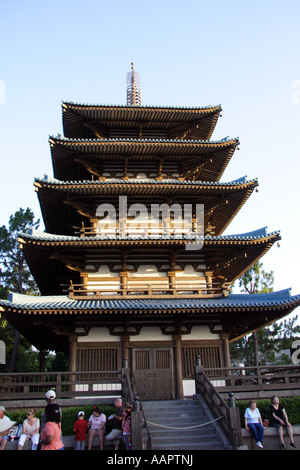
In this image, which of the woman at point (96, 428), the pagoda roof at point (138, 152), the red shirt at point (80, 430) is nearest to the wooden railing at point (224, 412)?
the woman at point (96, 428)

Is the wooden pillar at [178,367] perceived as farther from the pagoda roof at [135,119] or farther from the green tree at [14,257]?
the green tree at [14,257]

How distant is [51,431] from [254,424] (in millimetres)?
6638

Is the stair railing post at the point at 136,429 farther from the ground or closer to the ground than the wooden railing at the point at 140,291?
closer to the ground

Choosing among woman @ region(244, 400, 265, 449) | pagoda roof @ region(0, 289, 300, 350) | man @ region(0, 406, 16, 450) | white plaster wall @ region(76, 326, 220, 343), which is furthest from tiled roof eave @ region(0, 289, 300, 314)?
man @ region(0, 406, 16, 450)

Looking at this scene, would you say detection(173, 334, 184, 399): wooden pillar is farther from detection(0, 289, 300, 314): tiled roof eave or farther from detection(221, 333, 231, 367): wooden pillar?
detection(221, 333, 231, 367): wooden pillar

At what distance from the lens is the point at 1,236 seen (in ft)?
145

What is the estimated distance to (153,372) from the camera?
17.3 meters

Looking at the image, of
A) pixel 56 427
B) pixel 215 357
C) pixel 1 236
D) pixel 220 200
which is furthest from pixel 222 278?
pixel 1 236

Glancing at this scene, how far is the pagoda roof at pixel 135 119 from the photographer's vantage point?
74.7 ft

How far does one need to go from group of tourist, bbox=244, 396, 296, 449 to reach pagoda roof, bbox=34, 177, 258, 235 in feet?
36.7

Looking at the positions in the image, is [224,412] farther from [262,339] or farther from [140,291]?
[262,339]

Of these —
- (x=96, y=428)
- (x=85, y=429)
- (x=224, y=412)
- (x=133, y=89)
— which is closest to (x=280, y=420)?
(x=224, y=412)

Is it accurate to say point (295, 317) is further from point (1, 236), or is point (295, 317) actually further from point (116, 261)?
point (1, 236)

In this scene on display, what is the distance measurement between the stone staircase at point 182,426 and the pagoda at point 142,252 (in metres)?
2.55
